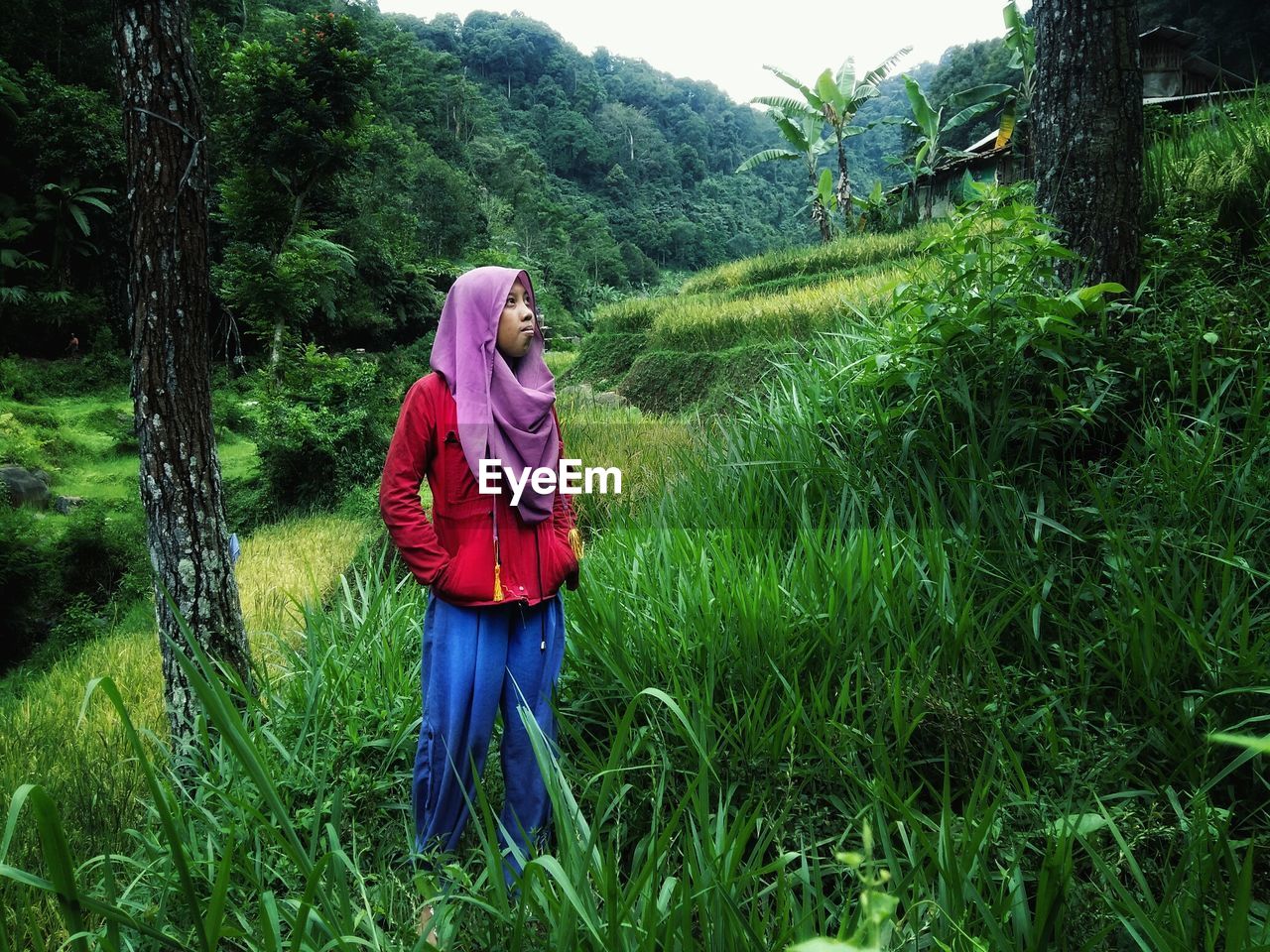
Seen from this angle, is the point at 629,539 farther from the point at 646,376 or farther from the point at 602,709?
the point at 646,376

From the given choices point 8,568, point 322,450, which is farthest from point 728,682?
point 322,450

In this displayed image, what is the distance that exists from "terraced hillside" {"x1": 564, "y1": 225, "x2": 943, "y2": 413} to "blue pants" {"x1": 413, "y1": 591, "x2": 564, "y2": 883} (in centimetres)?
234

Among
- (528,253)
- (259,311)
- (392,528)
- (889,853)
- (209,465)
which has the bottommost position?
(889,853)

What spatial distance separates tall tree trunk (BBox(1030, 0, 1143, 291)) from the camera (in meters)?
3.15

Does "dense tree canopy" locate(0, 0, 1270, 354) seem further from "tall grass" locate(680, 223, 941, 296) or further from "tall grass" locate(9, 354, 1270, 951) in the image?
"tall grass" locate(680, 223, 941, 296)

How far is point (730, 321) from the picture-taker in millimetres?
9945

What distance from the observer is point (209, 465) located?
290 centimetres

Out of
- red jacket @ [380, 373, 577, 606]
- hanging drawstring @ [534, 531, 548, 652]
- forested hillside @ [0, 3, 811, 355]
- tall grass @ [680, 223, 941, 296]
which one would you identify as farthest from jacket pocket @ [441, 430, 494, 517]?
tall grass @ [680, 223, 941, 296]

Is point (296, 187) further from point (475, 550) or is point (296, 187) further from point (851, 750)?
point (851, 750)

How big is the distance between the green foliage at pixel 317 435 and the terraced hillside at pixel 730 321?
138 inches

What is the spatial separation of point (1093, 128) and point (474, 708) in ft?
10.7

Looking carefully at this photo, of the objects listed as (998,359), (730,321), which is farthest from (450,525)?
(730,321)

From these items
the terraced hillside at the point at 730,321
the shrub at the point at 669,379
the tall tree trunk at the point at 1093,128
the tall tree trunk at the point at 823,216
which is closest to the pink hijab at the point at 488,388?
the terraced hillside at the point at 730,321

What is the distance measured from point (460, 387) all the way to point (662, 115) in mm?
85803
